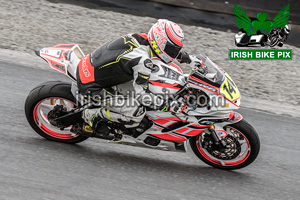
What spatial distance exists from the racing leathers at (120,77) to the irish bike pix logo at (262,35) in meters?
4.42

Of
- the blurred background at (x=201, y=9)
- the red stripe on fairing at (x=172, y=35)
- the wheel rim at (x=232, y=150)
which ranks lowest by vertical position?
the wheel rim at (x=232, y=150)

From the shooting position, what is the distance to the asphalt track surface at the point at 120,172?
453 cm

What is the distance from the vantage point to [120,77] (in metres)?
4.55

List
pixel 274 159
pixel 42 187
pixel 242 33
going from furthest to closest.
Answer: pixel 242 33 < pixel 274 159 < pixel 42 187

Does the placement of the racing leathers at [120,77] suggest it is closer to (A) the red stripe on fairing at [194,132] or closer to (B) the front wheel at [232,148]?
(A) the red stripe on fairing at [194,132]

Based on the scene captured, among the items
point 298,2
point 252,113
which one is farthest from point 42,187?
point 298,2

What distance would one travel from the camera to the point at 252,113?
686cm

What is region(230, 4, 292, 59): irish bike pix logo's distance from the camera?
29.1ft

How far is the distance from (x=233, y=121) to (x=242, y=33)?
5.16m

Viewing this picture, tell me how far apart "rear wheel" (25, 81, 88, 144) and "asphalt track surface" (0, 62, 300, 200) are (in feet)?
0.39

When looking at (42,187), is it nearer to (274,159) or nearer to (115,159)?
(115,159)

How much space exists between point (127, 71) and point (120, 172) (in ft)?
4.15

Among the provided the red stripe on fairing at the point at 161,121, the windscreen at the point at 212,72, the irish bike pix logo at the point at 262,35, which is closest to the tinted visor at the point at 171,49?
the windscreen at the point at 212,72

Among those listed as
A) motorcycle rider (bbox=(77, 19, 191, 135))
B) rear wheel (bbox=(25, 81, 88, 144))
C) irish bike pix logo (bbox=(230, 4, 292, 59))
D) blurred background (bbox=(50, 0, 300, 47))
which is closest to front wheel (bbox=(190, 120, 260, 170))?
motorcycle rider (bbox=(77, 19, 191, 135))
